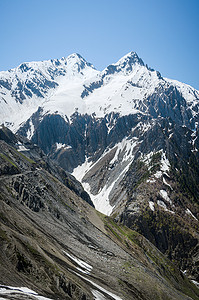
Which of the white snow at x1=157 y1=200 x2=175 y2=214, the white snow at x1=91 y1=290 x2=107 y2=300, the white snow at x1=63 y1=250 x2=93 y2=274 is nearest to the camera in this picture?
the white snow at x1=91 y1=290 x2=107 y2=300

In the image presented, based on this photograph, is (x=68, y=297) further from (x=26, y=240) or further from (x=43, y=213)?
(x=43, y=213)

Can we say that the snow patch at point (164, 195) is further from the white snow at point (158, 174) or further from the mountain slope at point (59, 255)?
the mountain slope at point (59, 255)

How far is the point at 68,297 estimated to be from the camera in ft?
99.3

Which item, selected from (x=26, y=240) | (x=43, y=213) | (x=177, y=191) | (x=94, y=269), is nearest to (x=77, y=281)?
(x=26, y=240)

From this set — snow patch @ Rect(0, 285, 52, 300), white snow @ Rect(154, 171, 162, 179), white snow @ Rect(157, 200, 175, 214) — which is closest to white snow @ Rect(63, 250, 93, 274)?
snow patch @ Rect(0, 285, 52, 300)

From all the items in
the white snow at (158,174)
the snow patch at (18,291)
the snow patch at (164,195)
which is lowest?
the snow patch at (18,291)

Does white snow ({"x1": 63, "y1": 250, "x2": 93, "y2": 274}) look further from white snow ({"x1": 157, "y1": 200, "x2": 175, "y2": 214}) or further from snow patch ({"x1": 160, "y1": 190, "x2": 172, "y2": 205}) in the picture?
snow patch ({"x1": 160, "y1": 190, "x2": 172, "y2": 205})

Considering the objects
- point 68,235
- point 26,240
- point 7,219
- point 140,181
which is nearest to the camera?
point 26,240

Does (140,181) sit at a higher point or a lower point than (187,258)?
higher

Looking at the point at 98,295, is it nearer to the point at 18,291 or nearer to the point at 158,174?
the point at 18,291

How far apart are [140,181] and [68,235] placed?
13888cm

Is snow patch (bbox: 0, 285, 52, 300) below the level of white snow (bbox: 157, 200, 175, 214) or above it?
below

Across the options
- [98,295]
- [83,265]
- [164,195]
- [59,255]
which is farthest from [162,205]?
[98,295]

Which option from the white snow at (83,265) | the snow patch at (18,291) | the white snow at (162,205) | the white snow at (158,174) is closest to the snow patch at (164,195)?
the white snow at (162,205)
